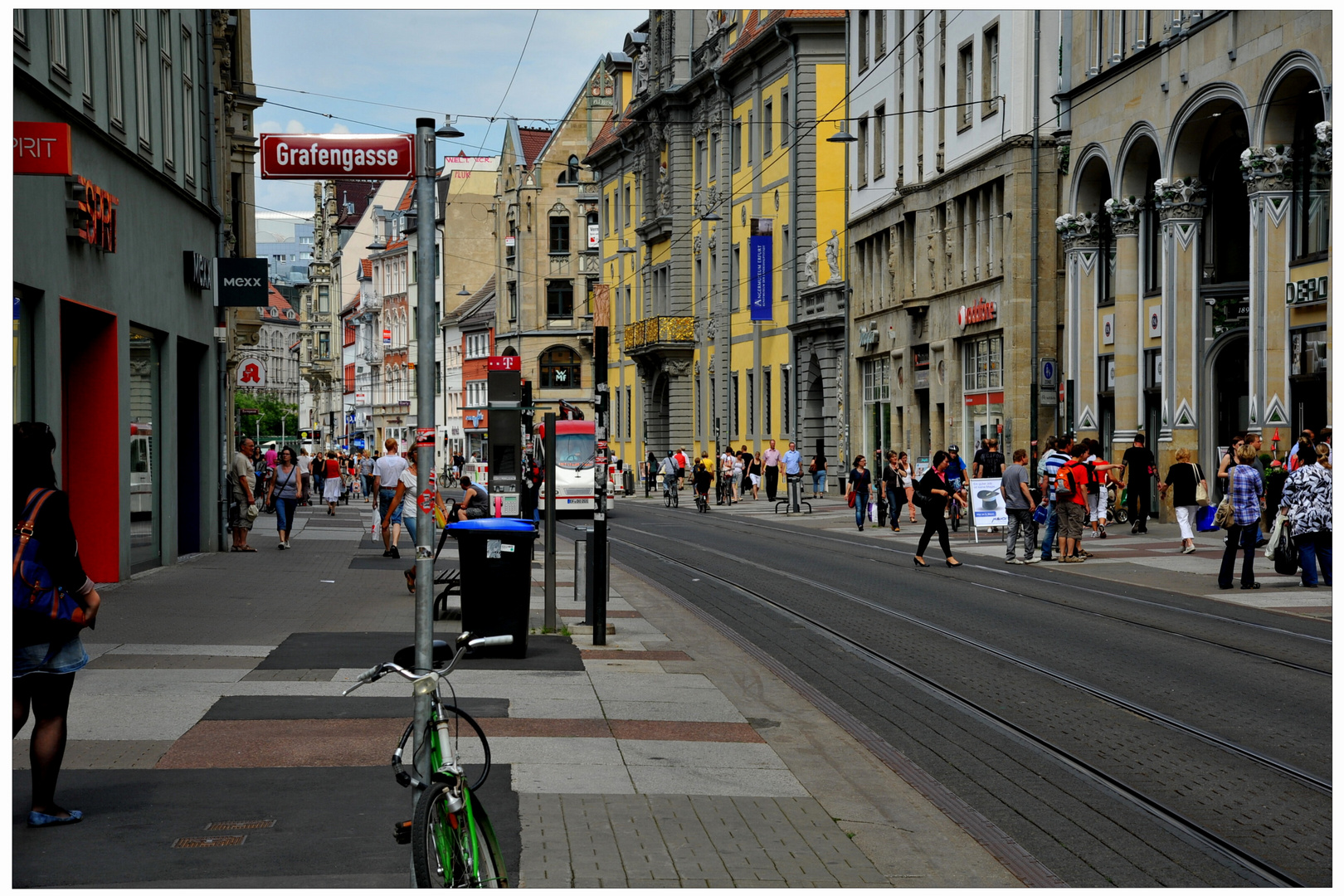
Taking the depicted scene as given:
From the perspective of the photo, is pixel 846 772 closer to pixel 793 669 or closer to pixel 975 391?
pixel 793 669

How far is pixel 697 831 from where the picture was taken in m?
7.10

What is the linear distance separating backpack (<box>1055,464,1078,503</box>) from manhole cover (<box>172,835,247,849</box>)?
18979 millimetres

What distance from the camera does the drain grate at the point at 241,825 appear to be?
699cm

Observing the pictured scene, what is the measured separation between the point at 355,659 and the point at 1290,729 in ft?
22.2

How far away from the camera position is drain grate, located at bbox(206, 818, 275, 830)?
6.99m

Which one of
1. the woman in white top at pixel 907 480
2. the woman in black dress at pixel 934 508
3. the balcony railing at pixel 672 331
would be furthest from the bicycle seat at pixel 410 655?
the balcony railing at pixel 672 331

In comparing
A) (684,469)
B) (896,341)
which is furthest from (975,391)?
(684,469)

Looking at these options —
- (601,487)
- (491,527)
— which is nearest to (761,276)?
(601,487)

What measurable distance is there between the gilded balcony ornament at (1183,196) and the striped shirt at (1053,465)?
9400 mm

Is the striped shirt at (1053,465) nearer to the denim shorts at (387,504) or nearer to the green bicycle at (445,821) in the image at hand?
the denim shorts at (387,504)

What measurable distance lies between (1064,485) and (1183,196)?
34.3ft

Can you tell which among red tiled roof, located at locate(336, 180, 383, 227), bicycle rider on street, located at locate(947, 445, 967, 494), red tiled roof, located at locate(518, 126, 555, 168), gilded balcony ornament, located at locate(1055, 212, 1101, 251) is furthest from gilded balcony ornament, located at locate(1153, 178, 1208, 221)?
red tiled roof, located at locate(336, 180, 383, 227)

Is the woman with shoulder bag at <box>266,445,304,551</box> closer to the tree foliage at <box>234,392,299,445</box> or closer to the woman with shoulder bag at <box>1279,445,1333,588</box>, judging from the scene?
the woman with shoulder bag at <box>1279,445,1333,588</box>

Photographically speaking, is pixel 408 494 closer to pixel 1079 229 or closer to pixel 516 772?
pixel 516 772
